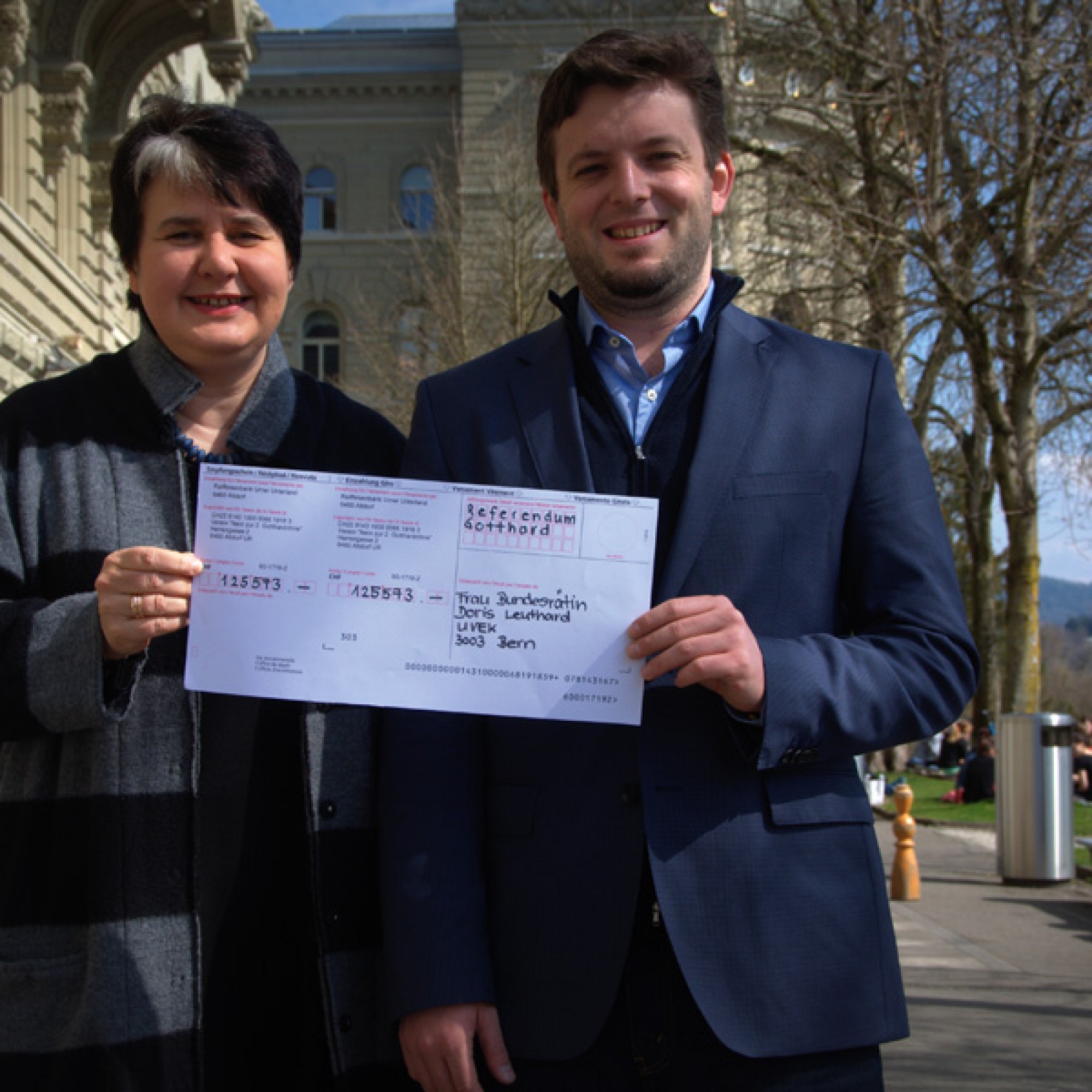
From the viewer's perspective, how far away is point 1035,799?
12961mm

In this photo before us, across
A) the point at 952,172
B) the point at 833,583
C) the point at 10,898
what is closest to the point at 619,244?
the point at 833,583

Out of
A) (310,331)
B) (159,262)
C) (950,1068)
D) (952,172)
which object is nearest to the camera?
(159,262)

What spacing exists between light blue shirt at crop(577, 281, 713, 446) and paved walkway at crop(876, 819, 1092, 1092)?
413 centimetres

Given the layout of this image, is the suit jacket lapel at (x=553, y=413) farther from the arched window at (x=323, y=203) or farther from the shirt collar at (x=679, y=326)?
the arched window at (x=323, y=203)

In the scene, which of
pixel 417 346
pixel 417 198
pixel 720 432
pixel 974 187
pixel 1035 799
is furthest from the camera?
pixel 417 198

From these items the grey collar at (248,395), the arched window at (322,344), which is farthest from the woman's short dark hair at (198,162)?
the arched window at (322,344)

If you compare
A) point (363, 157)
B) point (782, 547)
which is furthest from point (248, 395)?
point (363, 157)

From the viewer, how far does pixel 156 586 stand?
2.42 m

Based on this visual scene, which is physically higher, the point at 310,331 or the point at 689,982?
the point at 310,331

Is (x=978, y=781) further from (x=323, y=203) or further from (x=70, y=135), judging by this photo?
(x=323, y=203)

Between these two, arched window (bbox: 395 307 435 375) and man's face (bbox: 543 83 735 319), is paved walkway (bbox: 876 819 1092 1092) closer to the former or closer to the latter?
man's face (bbox: 543 83 735 319)

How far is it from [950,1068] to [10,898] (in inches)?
187

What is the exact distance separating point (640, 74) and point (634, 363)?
1.74 ft

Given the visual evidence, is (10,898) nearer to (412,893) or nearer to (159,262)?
(412,893)
